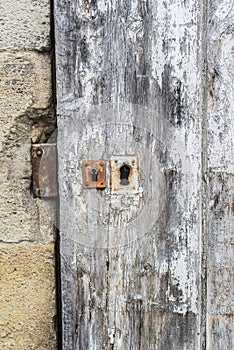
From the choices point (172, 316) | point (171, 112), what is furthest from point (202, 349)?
point (171, 112)

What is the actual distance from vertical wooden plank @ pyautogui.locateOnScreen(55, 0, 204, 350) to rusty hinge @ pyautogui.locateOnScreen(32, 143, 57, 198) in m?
0.03

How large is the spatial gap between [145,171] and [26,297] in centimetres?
42

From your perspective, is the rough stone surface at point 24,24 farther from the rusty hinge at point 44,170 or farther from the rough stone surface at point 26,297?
the rough stone surface at point 26,297

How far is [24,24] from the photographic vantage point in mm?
1044

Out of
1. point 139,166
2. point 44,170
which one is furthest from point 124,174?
point 44,170

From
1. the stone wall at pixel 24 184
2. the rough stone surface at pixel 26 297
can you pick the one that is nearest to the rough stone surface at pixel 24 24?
the stone wall at pixel 24 184

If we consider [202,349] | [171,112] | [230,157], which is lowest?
[202,349]

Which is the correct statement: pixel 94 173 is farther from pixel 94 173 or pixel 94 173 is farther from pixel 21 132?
pixel 21 132

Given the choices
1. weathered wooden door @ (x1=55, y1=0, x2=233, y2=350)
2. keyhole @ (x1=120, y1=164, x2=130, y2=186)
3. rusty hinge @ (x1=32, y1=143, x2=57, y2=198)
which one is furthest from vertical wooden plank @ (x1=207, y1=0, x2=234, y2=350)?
rusty hinge @ (x1=32, y1=143, x2=57, y2=198)

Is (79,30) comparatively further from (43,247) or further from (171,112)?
(43,247)

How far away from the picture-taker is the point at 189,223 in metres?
1.08

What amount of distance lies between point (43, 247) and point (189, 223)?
0.36 m

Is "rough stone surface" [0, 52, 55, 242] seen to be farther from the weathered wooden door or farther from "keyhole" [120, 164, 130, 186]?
"keyhole" [120, 164, 130, 186]

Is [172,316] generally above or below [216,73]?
below
